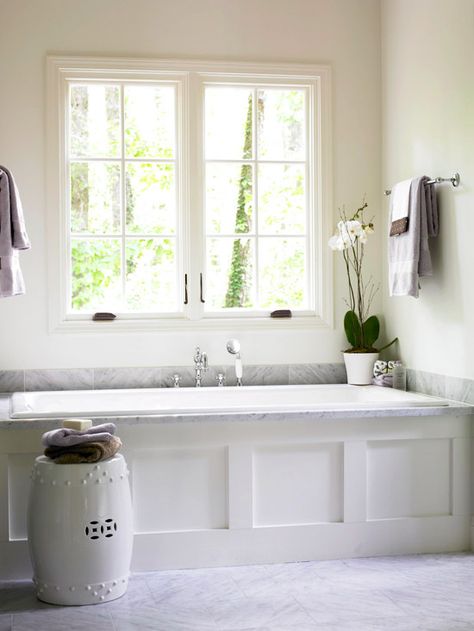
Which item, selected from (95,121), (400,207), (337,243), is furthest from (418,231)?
(95,121)

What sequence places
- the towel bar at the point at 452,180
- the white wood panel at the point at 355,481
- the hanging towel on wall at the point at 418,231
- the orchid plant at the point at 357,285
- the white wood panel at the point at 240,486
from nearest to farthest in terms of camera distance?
the white wood panel at the point at 240,486, the white wood panel at the point at 355,481, the towel bar at the point at 452,180, the hanging towel on wall at the point at 418,231, the orchid plant at the point at 357,285

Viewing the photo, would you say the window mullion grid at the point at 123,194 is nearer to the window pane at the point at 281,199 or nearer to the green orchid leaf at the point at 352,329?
the window pane at the point at 281,199

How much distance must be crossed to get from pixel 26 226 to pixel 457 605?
273cm

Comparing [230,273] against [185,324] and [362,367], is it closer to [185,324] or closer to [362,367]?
[185,324]

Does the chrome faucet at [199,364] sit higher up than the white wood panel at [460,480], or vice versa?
the chrome faucet at [199,364]

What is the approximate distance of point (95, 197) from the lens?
4.61 meters

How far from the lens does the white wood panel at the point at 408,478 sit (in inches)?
146

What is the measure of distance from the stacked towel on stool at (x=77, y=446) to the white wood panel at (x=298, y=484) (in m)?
0.73

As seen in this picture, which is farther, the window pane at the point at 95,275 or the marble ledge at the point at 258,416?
the window pane at the point at 95,275

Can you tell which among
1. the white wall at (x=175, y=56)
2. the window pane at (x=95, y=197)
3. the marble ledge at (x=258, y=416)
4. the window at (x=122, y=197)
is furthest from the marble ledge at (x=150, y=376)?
the window pane at (x=95, y=197)

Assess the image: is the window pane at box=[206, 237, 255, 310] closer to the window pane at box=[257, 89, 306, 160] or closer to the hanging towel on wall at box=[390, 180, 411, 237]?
the window pane at box=[257, 89, 306, 160]

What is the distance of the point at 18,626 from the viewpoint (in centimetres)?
288

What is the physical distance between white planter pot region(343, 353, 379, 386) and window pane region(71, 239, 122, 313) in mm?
1267

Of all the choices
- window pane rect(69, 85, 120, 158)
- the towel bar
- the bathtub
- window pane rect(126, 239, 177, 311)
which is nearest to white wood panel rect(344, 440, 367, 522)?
the bathtub
